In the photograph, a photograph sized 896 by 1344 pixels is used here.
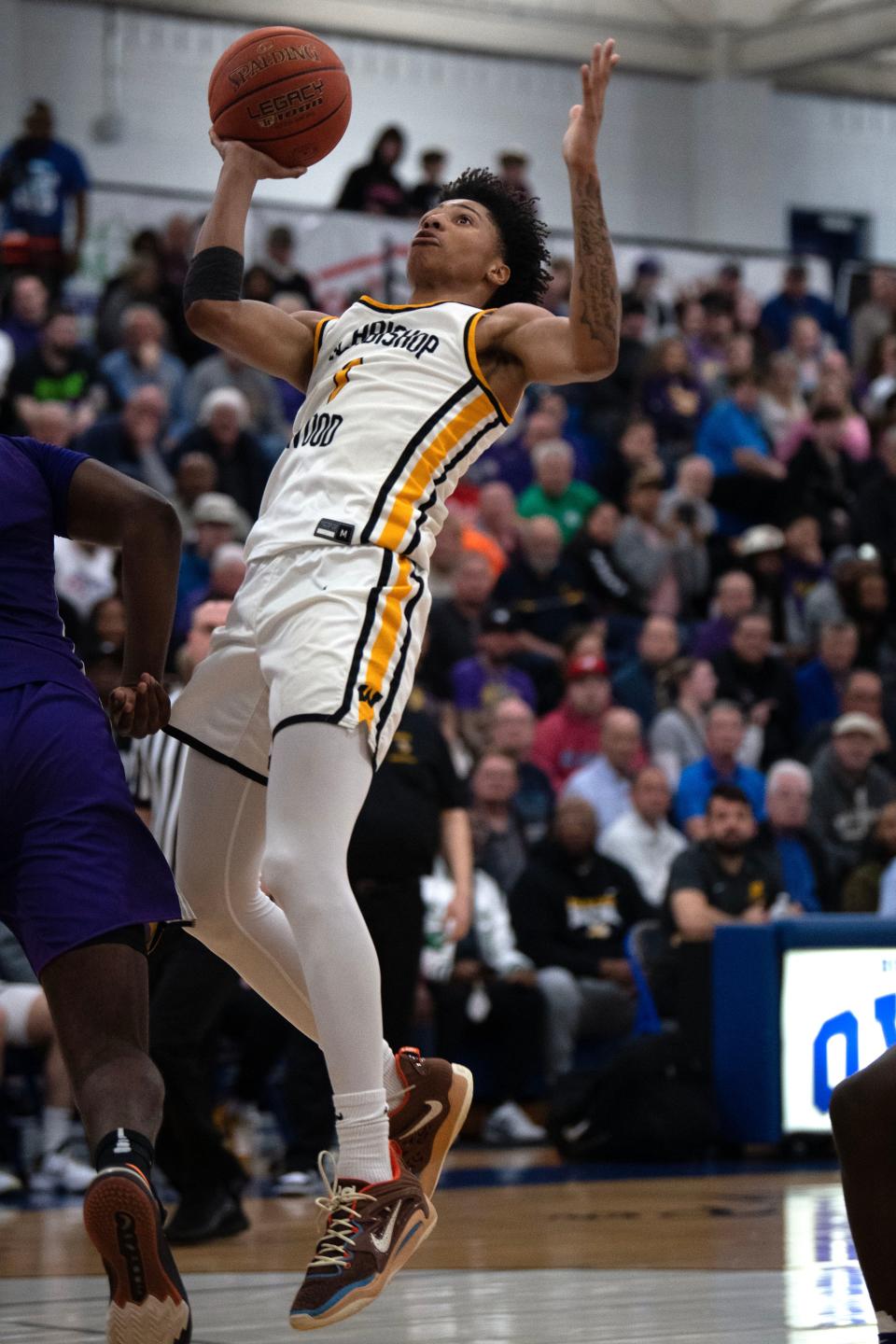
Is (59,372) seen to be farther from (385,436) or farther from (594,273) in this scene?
(594,273)

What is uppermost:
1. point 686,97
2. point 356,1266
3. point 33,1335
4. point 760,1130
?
point 686,97

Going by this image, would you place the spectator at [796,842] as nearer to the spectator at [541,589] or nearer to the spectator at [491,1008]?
the spectator at [491,1008]

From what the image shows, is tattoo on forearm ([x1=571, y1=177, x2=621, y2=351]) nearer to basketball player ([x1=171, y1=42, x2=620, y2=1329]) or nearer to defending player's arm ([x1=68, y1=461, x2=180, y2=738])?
basketball player ([x1=171, y1=42, x2=620, y2=1329])

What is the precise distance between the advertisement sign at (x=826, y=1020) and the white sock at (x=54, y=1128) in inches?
106

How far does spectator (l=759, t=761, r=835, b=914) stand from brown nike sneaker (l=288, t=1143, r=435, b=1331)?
6037 millimetres

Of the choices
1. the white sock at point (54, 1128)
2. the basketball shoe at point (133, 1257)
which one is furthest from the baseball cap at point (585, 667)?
the basketball shoe at point (133, 1257)

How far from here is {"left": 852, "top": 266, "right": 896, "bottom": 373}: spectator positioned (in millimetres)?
18172

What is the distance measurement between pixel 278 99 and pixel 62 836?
1728mm

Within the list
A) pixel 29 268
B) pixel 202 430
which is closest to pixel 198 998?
pixel 202 430

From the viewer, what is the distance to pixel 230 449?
39.1 ft

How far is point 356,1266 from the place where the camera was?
4.05m

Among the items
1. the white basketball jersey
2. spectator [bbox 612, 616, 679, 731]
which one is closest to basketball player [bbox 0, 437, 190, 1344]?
the white basketball jersey

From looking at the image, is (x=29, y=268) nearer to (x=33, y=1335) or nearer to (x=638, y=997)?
(x=638, y=997)

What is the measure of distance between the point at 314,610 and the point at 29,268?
953 cm
